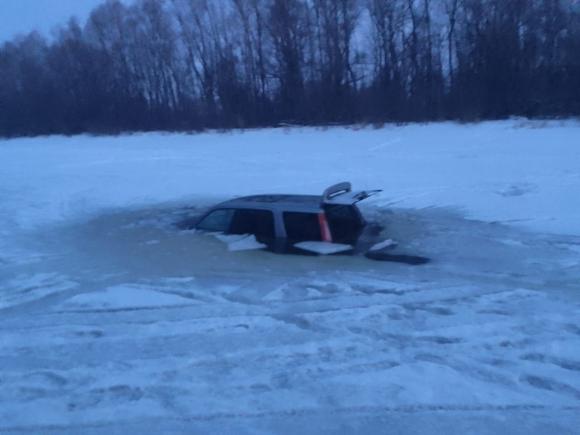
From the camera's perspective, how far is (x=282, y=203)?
995 cm

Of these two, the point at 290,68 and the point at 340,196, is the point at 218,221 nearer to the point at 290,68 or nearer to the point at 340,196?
the point at 340,196

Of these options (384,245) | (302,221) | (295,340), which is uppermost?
(302,221)

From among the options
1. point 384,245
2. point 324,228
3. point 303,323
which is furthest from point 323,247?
point 303,323

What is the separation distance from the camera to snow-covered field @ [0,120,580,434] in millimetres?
4898

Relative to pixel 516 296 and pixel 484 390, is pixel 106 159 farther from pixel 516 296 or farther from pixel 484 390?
pixel 484 390

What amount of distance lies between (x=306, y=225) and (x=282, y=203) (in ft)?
1.94

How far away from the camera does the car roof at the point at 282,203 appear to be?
31.6 feet

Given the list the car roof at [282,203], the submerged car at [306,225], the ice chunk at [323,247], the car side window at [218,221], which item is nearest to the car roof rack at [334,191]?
the submerged car at [306,225]

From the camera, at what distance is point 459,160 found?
1928 centimetres

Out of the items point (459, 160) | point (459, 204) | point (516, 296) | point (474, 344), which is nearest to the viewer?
point (474, 344)

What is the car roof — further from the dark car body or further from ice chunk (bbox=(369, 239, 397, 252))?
ice chunk (bbox=(369, 239, 397, 252))

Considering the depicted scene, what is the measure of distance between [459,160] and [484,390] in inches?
592

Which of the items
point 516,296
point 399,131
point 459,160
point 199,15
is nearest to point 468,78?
point 399,131

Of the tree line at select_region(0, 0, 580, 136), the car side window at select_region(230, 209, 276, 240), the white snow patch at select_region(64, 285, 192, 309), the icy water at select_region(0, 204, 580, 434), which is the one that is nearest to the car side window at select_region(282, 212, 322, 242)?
the car side window at select_region(230, 209, 276, 240)
